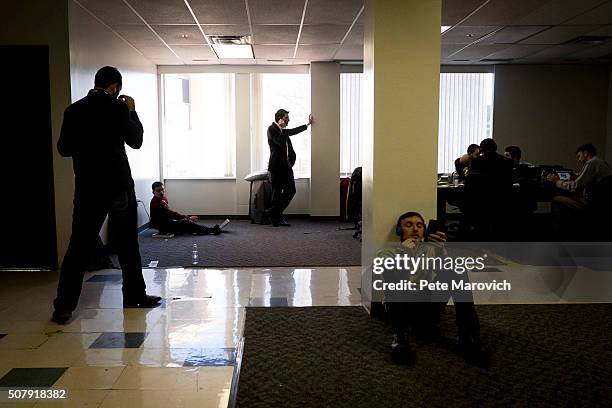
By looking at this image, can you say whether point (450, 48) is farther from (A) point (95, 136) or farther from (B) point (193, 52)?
(A) point (95, 136)

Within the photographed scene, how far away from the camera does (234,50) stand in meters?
8.02

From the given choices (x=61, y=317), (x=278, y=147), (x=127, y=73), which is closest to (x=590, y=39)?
(x=278, y=147)

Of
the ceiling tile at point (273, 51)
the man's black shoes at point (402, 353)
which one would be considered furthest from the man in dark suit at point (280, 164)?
the man's black shoes at point (402, 353)

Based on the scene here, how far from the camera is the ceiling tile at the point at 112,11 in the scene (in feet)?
18.0

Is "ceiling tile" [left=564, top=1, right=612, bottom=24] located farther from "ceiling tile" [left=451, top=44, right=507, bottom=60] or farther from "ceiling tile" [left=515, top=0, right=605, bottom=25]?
"ceiling tile" [left=451, top=44, right=507, bottom=60]

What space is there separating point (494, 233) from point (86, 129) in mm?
4477

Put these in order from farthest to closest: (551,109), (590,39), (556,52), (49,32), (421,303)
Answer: (551,109) → (556,52) → (590,39) → (49,32) → (421,303)

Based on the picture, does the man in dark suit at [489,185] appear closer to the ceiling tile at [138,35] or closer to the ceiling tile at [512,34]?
the ceiling tile at [512,34]

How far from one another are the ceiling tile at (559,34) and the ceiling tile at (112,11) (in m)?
4.86

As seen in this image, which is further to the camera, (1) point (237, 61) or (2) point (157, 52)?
(1) point (237, 61)

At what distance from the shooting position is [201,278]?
499 centimetres

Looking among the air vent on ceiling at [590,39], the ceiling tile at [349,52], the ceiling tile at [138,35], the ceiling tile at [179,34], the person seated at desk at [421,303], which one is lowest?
the person seated at desk at [421,303]

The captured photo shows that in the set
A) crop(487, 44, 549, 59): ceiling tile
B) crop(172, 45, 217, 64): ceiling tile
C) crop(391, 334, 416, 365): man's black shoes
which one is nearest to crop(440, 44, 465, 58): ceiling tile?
crop(487, 44, 549, 59): ceiling tile

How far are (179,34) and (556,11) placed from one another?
4298 mm
